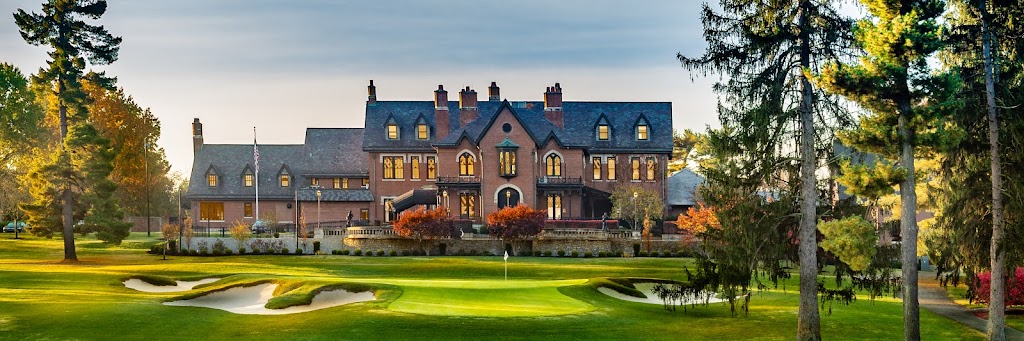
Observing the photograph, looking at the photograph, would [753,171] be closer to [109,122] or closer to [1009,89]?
[1009,89]

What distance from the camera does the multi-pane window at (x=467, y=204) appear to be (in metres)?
80.7

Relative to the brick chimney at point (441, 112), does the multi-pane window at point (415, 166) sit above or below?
below

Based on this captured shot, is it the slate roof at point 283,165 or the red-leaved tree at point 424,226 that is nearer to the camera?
the red-leaved tree at point 424,226

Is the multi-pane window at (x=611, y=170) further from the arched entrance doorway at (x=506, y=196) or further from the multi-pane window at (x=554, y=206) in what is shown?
the arched entrance doorway at (x=506, y=196)

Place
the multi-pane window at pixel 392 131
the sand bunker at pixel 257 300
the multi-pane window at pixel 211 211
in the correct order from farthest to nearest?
the multi-pane window at pixel 211 211 → the multi-pane window at pixel 392 131 → the sand bunker at pixel 257 300

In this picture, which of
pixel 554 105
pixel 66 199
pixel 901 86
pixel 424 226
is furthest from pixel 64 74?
pixel 901 86

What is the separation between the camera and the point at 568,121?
87812mm

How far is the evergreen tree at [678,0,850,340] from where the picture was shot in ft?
87.1

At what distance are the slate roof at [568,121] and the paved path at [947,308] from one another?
37.3 m

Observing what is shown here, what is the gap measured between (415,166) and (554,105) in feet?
41.6

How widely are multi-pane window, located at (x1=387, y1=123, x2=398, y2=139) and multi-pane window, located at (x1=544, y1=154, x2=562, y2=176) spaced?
46.6 ft

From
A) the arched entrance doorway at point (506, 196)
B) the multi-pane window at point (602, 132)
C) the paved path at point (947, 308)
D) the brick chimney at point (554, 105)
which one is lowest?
the paved path at point (947, 308)

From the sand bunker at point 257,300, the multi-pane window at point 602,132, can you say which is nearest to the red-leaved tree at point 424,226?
the multi-pane window at point 602,132

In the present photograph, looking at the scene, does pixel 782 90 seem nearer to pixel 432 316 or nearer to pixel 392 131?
pixel 432 316
